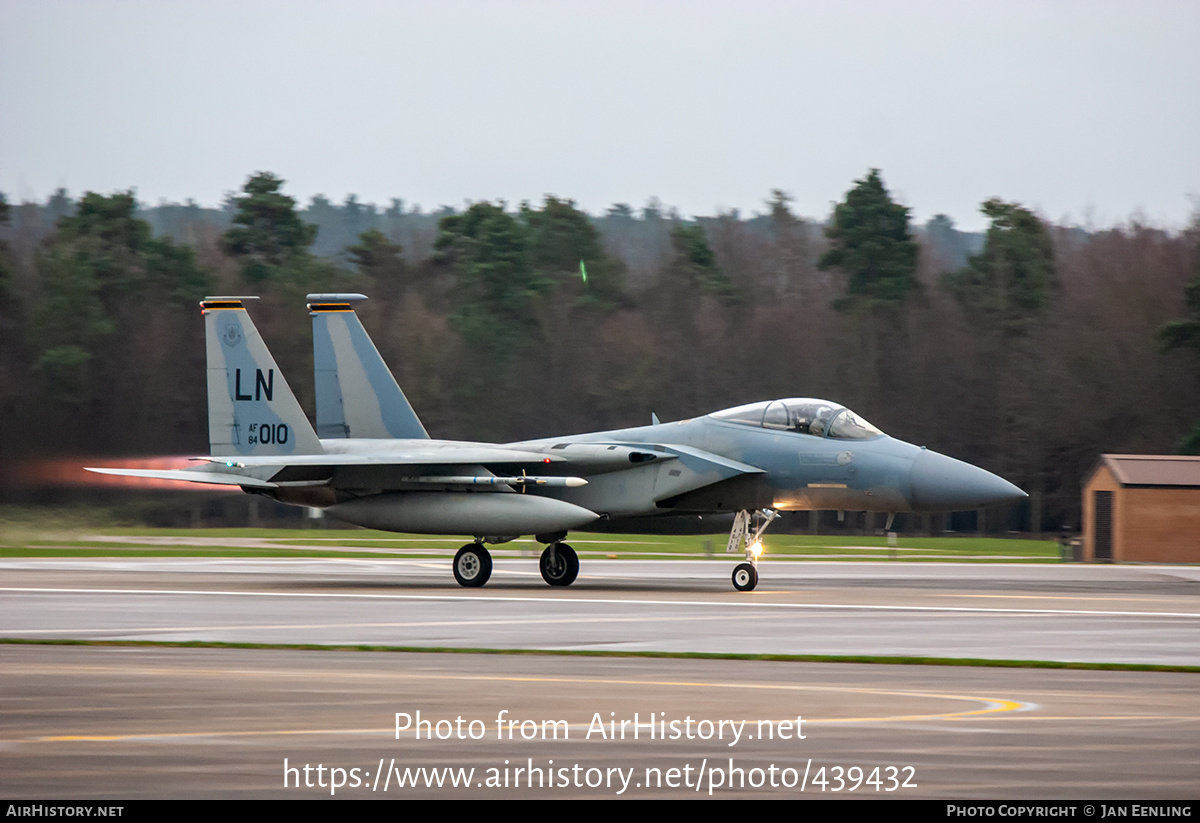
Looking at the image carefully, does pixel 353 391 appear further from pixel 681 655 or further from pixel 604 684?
pixel 604 684

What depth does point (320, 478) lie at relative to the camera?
23.1 metres

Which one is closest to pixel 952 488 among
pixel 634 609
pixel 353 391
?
pixel 634 609

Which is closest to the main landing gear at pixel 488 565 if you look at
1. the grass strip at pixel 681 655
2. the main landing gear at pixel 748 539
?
the main landing gear at pixel 748 539

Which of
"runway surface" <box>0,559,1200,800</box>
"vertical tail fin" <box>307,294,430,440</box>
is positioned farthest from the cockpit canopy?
"vertical tail fin" <box>307,294,430,440</box>

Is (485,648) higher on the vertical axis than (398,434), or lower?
lower

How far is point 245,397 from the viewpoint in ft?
78.5

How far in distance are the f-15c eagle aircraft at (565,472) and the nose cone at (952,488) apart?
2 centimetres

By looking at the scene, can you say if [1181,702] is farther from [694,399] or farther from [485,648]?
[694,399]

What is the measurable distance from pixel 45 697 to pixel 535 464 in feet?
43.1

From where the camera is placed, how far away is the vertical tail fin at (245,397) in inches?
932

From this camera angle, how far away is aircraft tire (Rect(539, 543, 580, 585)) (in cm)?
2298

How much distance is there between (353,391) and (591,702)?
15.7 meters

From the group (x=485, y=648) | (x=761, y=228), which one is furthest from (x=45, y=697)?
(x=761, y=228)
